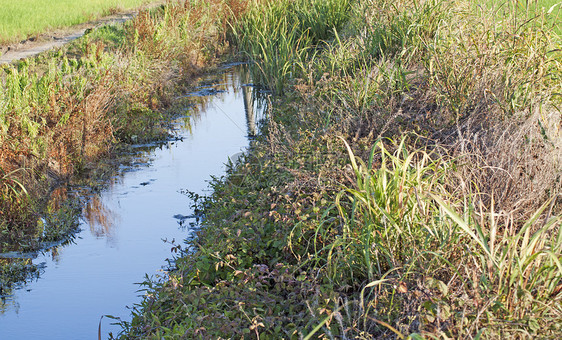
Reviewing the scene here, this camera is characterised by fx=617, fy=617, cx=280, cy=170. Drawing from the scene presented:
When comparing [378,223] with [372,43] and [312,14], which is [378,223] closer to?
[372,43]

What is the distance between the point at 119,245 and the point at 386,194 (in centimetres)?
279

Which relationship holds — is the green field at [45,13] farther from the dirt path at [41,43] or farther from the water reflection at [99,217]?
the water reflection at [99,217]

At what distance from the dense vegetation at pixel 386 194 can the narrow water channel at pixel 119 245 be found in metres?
0.40

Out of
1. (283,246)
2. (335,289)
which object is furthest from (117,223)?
(335,289)

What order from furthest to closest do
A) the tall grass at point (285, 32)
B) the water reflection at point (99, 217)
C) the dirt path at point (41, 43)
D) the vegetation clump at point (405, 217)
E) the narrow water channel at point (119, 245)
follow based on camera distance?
the dirt path at point (41, 43) < the tall grass at point (285, 32) < the water reflection at point (99, 217) < the narrow water channel at point (119, 245) < the vegetation clump at point (405, 217)

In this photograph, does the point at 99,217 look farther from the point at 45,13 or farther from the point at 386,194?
the point at 45,13

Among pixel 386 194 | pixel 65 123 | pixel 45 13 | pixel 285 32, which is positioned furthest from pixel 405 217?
pixel 45 13

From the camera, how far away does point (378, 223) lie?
3.27 metres

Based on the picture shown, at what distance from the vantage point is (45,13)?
1400 cm

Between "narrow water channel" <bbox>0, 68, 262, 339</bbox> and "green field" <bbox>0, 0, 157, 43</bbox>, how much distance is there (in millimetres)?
5487

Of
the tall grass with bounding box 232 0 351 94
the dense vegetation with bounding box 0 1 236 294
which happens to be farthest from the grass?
the tall grass with bounding box 232 0 351 94

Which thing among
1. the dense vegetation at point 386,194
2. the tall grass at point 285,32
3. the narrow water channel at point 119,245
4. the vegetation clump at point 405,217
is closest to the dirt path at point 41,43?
the tall grass at point 285,32

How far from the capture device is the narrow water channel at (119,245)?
165 inches

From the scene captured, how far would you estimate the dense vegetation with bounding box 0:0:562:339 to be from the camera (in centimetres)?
273
